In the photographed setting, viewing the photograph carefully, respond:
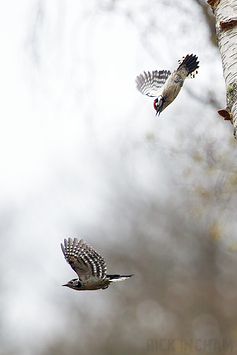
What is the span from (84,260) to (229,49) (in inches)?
24.6

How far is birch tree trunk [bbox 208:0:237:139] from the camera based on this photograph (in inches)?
34.7

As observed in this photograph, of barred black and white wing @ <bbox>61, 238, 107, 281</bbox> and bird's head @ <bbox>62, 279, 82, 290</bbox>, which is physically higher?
barred black and white wing @ <bbox>61, 238, 107, 281</bbox>

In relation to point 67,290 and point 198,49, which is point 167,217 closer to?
point 67,290

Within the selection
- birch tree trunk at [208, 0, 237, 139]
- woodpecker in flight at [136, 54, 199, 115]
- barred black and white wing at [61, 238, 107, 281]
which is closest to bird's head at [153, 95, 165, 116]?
woodpecker in flight at [136, 54, 199, 115]

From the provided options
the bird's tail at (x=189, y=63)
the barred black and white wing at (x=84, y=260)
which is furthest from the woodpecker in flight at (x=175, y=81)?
the barred black and white wing at (x=84, y=260)

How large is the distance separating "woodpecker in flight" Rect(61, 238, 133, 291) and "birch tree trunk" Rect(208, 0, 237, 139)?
43 cm

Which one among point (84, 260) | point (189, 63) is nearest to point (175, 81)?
point (189, 63)

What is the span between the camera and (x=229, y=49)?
0.95 meters

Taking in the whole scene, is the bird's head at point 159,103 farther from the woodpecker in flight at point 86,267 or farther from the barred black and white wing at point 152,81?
the woodpecker in flight at point 86,267

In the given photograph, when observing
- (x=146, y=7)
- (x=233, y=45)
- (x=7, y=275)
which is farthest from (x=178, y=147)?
(x=7, y=275)

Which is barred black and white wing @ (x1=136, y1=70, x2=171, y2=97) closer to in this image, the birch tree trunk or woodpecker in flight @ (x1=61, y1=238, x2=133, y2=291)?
the birch tree trunk

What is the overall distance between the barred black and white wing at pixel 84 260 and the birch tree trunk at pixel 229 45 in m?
0.43

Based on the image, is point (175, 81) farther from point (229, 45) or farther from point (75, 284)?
point (75, 284)

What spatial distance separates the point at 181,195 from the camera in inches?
289
